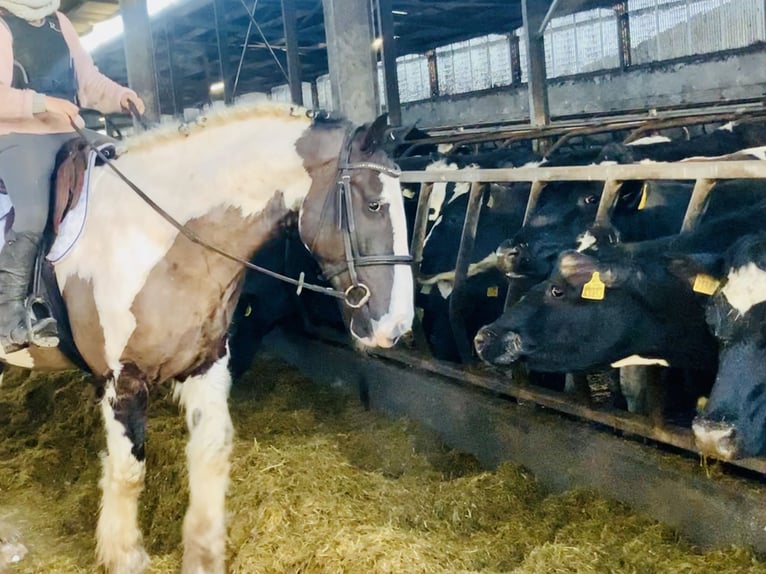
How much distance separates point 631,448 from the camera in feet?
13.0

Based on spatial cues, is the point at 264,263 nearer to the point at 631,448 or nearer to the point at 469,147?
the point at 631,448

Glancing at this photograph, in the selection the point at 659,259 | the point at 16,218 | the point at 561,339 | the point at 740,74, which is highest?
the point at 740,74

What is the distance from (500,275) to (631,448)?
1.99 m

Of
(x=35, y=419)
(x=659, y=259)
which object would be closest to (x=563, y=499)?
(x=659, y=259)

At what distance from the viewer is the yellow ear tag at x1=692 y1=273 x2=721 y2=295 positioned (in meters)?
3.54

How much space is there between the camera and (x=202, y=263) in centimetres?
340

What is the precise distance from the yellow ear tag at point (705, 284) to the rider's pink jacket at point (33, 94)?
106 inches

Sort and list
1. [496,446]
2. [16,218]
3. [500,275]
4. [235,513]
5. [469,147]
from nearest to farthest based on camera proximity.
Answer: [16,218], [235,513], [496,446], [500,275], [469,147]

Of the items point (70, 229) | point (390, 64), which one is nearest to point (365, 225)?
point (70, 229)

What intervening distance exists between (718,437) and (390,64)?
864cm

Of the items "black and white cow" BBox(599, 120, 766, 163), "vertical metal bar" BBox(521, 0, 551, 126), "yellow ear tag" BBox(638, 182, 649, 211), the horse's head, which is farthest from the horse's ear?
"vertical metal bar" BBox(521, 0, 551, 126)

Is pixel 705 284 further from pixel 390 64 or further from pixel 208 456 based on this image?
pixel 390 64

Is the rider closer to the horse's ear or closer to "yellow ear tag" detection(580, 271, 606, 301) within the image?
the horse's ear

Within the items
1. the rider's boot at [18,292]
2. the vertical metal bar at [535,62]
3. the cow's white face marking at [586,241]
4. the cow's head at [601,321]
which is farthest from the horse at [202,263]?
the vertical metal bar at [535,62]
